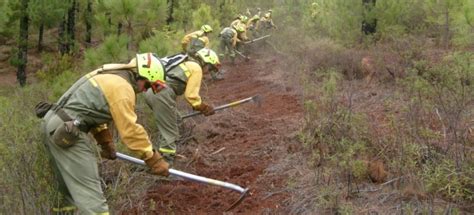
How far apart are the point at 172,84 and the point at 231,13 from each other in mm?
18874

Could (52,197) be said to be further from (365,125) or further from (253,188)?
(365,125)

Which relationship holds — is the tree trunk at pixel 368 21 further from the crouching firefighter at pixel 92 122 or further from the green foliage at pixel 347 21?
the crouching firefighter at pixel 92 122

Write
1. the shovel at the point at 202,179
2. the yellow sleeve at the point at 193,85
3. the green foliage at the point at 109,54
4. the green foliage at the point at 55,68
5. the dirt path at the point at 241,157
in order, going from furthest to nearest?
the green foliage at the point at 109,54
the green foliage at the point at 55,68
the yellow sleeve at the point at 193,85
the dirt path at the point at 241,157
the shovel at the point at 202,179

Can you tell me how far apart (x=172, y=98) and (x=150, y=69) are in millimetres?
2265

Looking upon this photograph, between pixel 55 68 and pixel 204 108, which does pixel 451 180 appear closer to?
pixel 204 108

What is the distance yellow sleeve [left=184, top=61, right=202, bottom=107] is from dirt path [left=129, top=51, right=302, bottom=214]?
0.76 metres

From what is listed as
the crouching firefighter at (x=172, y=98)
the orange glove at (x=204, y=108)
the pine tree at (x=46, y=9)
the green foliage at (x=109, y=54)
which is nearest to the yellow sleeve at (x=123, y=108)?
the crouching firefighter at (x=172, y=98)

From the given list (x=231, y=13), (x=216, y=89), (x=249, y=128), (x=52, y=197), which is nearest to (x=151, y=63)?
(x=52, y=197)

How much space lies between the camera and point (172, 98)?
6.24m

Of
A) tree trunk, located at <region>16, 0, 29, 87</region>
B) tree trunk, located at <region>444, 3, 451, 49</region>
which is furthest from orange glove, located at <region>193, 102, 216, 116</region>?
tree trunk, located at <region>16, 0, 29, 87</region>

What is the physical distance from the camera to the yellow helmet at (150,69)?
395cm

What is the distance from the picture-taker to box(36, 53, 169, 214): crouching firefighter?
3760 mm

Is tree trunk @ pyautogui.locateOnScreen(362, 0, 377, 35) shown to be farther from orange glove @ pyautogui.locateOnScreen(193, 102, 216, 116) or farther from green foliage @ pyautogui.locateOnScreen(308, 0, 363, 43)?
orange glove @ pyautogui.locateOnScreen(193, 102, 216, 116)

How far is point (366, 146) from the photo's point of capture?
17.3 ft
